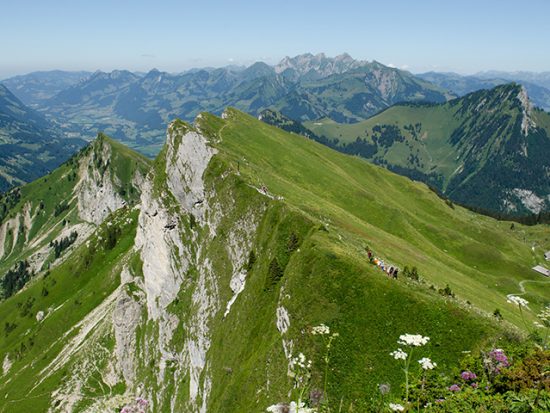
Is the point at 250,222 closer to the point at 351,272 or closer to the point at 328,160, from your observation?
the point at 351,272

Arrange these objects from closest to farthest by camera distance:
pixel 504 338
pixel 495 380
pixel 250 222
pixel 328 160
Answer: pixel 495 380
pixel 504 338
pixel 250 222
pixel 328 160

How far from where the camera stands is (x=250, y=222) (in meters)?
77.9

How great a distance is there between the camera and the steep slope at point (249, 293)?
3978 centimetres

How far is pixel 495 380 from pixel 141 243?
475 ft

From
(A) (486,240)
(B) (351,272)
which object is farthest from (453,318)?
(A) (486,240)

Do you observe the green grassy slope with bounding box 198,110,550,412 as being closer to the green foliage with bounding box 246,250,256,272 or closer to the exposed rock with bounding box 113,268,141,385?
the green foliage with bounding box 246,250,256,272

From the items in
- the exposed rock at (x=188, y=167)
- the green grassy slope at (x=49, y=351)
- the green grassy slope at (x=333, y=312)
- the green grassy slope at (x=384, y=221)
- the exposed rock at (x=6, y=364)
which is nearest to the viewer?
the green grassy slope at (x=333, y=312)

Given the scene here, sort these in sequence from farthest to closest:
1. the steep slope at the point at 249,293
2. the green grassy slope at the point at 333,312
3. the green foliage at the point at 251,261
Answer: the green foliage at the point at 251,261
the steep slope at the point at 249,293
the green grassy slope at the point at 333,312

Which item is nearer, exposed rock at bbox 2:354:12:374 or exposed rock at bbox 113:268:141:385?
exposed rock at bbox 113:268:141:385

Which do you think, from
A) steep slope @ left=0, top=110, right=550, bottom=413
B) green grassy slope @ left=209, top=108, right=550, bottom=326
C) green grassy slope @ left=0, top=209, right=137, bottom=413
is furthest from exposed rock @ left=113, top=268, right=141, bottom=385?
green grassy slope @ left=209, top=108, right=550, bottom=326

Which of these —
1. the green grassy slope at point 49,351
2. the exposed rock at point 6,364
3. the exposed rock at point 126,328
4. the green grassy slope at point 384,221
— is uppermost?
the green grassy slope at point 384,221

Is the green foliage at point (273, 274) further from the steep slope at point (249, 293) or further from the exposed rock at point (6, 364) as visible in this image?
the exposed rock at point (6, 364)

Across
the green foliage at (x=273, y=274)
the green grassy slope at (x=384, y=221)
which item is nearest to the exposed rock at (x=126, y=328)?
the green grassy slope at (x=384, y=221)

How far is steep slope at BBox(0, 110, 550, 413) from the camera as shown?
39.8 metres
